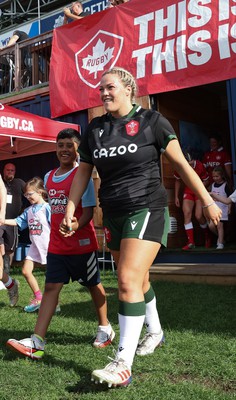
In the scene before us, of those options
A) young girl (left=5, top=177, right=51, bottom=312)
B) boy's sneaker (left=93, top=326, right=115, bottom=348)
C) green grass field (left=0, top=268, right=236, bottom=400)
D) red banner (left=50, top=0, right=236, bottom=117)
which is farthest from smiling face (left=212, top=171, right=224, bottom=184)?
boy's sneaker (left=93, top=326, right=115, bottom=348)

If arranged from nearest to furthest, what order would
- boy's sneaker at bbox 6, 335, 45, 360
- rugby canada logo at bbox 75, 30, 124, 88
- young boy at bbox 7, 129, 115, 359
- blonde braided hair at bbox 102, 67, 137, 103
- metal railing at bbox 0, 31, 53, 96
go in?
blonde braided hair at bbox 102, 67, 137, 103 → boy's sneaker at bbox 6, 335, 45, 360 → young boy at bbox 7, 129, 115, 359 → rugby canada logo at bbox 75, 30, 124, 88 → metal railing at bbox 0, 31, 53, 96

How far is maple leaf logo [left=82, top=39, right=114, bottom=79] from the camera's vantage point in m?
8.37

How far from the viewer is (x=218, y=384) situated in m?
2.69

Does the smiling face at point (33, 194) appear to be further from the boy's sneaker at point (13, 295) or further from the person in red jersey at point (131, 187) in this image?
the person in red jersey at point (131, 187)

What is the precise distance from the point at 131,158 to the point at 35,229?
2.70 m

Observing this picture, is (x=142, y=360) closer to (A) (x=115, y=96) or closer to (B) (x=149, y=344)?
(B) (x=149, y=344)

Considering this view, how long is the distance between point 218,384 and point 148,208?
3.65 feet

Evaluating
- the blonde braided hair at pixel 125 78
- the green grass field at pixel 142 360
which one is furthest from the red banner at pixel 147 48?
the blonde braided hair at pixel 125 78

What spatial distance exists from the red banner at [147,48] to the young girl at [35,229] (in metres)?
3.30

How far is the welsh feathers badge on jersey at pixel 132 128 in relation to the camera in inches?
113

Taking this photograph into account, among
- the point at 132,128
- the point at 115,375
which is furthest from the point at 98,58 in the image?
the point at 115,375

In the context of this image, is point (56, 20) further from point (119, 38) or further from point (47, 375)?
point (47, 375)

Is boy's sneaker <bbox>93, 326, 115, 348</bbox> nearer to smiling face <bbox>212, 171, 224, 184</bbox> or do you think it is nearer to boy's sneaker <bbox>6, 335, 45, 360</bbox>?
boy's sneaker <bbox>6, 335, 45, 360</bbox>

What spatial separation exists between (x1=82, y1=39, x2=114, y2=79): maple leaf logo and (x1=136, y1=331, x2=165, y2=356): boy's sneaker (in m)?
6.06
